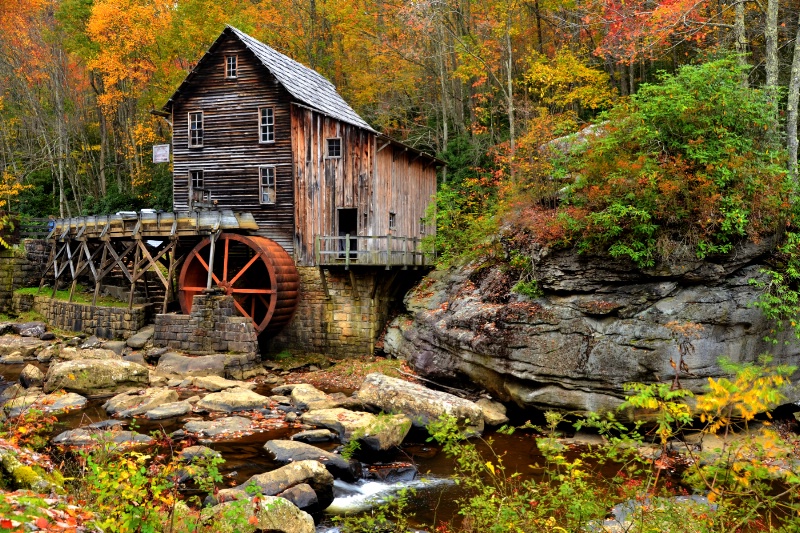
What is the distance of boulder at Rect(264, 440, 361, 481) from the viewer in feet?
27.9

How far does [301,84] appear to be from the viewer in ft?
63.6

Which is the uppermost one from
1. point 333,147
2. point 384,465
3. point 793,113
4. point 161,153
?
point 161,153

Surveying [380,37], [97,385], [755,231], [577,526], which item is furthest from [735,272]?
[380,37]

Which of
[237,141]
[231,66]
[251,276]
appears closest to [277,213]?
[237,141]

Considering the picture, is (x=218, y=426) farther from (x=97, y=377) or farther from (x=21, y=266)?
(x=21, y=266)

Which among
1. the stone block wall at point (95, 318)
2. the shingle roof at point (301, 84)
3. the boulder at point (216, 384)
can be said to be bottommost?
the boulder at point (216, 384)

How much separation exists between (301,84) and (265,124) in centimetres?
188

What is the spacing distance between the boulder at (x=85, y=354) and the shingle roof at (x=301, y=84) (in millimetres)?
8643

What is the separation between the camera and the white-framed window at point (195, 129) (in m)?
19.5

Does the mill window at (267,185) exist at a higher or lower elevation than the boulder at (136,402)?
higher

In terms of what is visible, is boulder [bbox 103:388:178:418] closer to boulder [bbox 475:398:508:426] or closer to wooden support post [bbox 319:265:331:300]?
wooden support post [bbox 319:265:331:300]

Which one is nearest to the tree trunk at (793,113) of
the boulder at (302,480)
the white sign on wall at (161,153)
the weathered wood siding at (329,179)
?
the boulder at (302,480)

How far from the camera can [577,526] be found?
15.0 feet

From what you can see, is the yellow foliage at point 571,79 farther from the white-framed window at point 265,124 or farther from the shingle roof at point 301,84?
the white-framed window at point 265,124
